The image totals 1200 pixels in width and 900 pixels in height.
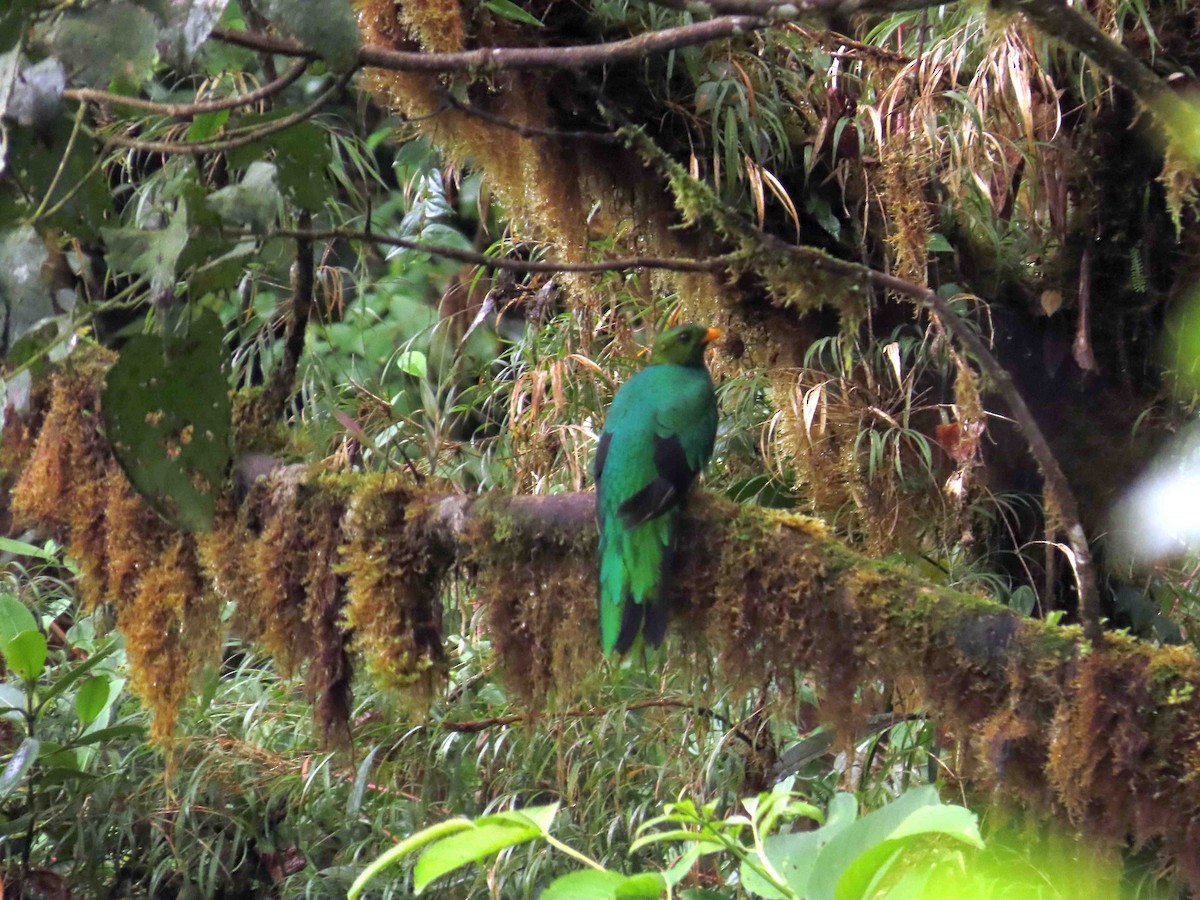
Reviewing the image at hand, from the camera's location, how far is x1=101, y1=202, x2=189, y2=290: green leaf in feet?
5.27

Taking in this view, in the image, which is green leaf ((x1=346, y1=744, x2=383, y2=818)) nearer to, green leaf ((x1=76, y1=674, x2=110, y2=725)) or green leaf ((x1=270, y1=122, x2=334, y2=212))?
green leaf ((x1=76, y1=674, x2=110, y2=725))

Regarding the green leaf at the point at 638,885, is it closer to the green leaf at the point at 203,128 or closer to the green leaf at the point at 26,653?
the green leaf at the point at 203,128

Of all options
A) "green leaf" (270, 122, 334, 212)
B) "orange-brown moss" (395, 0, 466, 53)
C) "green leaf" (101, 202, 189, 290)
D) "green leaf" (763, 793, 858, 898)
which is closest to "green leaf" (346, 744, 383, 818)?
"green leaf" (270, 122, 334, 212)

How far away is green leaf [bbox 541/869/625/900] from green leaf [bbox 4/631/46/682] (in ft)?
7.57

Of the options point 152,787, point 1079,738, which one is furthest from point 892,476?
point 152,787

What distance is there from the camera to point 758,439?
349cm

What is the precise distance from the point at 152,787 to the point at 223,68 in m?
2.03

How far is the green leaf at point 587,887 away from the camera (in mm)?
898

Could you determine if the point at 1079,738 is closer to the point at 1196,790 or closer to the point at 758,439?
the point at 1196,790

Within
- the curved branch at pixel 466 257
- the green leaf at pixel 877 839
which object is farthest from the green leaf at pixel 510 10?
the green leaf at pixel 877 839

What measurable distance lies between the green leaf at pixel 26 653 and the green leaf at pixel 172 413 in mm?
956

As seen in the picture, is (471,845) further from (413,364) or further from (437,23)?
(413,364)

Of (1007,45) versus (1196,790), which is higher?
(1007,45)

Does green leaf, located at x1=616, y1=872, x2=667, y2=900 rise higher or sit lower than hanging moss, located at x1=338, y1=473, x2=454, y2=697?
higher
